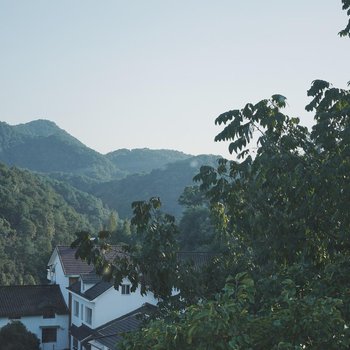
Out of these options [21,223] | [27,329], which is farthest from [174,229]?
[21,223]

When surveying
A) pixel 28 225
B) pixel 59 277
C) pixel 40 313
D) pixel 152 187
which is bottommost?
pixel 40 313

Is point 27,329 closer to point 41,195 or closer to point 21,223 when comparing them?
point 21,223

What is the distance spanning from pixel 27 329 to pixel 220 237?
102 feet

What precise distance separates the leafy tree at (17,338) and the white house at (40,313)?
2.73 m

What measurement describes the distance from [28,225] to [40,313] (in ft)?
163

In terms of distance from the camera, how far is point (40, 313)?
128 ft

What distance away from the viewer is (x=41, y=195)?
346ft

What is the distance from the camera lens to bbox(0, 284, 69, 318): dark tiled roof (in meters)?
38.1

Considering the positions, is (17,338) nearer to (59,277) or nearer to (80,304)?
(80,304)

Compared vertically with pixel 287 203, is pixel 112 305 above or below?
above

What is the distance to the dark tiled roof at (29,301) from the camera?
3806 cm

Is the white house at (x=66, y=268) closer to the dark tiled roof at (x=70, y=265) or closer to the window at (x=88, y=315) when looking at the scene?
the dark tiled roof at (x=70, y=265)

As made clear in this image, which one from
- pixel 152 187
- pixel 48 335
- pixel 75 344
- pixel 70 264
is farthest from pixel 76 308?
pixel 152 187

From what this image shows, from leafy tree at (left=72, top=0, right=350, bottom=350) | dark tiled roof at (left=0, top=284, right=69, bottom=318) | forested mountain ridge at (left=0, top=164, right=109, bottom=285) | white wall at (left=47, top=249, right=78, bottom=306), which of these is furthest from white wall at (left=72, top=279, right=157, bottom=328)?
forested mountain ridge at (left=0, top=164, right=109, bottom=285)
